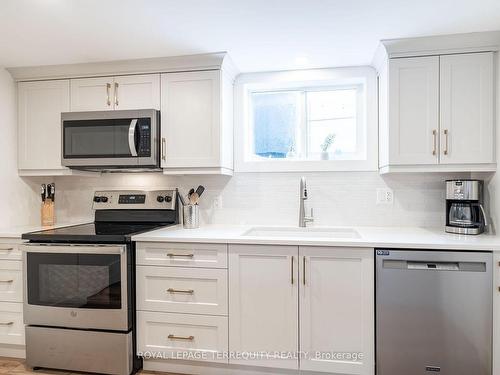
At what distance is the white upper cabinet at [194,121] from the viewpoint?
241cm

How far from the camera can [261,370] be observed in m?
2.09

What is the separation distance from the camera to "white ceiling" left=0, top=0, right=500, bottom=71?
172cm

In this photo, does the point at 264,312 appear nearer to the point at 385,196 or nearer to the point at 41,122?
the point at 385,196

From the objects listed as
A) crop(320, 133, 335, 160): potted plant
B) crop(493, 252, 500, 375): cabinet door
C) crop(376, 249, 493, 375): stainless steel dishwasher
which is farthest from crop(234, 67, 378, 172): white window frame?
crop(493, 252, 500, 375): cabinet door

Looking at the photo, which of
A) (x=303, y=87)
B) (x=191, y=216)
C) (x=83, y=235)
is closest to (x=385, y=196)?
(x=303, y=87)

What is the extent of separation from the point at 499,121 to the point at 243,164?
1.74 m

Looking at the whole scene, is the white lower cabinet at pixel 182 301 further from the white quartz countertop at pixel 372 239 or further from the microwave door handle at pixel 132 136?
the microwave door handle at pixel 132 136

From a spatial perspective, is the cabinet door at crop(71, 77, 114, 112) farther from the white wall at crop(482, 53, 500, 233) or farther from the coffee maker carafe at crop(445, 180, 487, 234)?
the white wall at crop(482, 53, 500, 233)

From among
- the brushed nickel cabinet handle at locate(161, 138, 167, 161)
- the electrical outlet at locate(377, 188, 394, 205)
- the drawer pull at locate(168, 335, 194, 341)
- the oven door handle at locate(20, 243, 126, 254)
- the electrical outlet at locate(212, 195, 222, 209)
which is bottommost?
the drawer pull at locate(168, 335, 194, 341)

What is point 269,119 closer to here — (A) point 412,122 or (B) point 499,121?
(A) point 412,122

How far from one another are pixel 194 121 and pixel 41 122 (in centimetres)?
125

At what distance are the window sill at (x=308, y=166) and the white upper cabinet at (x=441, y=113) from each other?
0.35 metres

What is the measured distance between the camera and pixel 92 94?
8.41ft

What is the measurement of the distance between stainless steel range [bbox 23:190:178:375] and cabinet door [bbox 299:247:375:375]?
109cm
